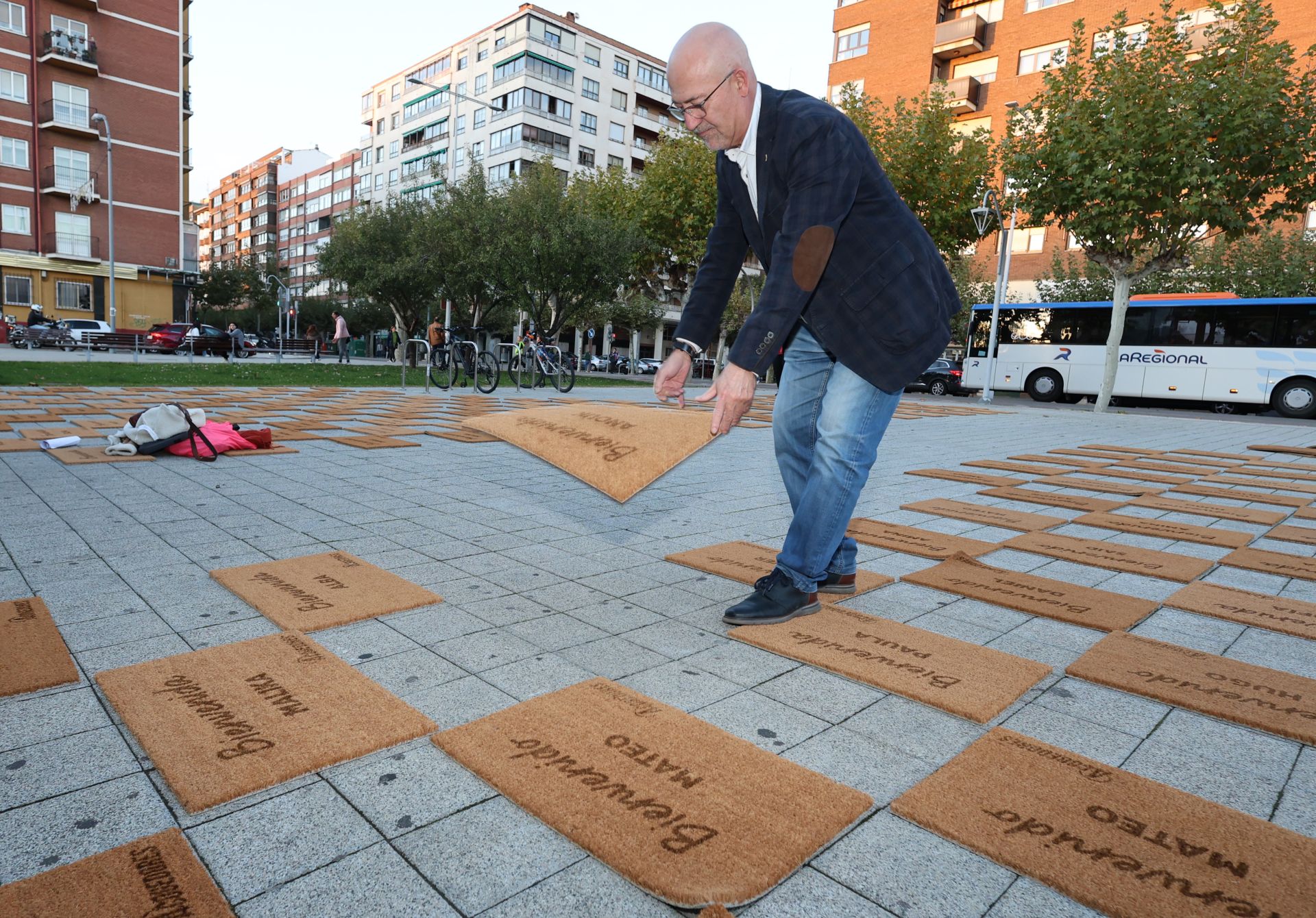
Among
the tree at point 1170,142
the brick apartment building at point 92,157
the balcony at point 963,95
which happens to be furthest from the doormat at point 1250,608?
the brick apartment building at point 92,157

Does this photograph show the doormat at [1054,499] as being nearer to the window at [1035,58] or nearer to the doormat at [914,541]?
the doormat at [914,541]

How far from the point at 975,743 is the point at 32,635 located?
279 cm

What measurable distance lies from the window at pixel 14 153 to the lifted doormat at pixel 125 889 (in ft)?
157

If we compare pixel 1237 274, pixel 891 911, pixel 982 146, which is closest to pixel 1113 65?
pixel 982 146

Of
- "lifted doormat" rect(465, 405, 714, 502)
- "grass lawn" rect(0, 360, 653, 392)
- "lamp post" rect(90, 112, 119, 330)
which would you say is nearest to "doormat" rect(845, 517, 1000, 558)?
"lifted doormat" rect(465, 405, 714, 502)

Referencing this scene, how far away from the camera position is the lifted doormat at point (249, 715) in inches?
69.0

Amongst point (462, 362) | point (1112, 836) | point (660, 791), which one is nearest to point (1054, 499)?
point (1112, 836)

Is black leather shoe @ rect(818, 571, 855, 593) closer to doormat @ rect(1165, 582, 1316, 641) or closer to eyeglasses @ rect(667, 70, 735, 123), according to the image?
doormat @ rect(1165, 582, 1316, 641)

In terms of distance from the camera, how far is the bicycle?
15.4 metres

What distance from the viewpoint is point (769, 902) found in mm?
1426

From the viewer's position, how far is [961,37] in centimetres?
3919

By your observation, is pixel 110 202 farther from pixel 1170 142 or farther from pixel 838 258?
pixel 838 258

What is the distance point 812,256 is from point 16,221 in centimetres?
4707

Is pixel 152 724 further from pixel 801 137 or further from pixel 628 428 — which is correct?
pixel 801 137
